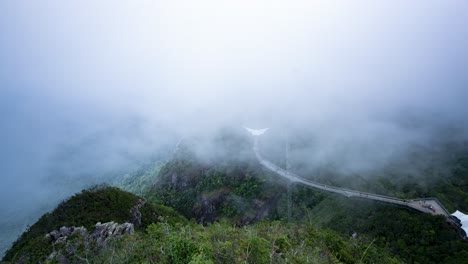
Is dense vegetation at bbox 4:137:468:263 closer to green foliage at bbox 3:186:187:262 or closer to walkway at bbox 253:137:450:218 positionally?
green foliage at bbox 3:186:187:262

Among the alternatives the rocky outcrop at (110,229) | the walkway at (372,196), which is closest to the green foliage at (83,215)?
the rocky outcrop at (110,229)

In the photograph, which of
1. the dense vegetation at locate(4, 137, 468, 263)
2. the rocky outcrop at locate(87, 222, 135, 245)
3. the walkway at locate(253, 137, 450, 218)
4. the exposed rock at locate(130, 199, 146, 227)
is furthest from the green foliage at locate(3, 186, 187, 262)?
the walkway at locate(253, 137, 450, 218)

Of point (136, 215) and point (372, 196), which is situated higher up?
point (136, 215)

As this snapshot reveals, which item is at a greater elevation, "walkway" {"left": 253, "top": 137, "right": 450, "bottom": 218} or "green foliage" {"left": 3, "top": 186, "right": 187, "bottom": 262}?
"green foliage" {"left": 3, "top": 186, "right": 187, "bottom": 262}

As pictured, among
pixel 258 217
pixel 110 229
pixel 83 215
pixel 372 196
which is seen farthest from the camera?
pixel 258 217

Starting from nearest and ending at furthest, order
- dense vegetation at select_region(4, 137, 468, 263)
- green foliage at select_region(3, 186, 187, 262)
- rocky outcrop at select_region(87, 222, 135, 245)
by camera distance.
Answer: dense vegetation at select_region(4, 137, 468, 263) → rocky outcrop at select_region(87, 222, 135, 245) → green foliage at select_region(3, 186, 187, 262)

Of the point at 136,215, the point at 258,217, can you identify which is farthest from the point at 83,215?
the point at 258,217

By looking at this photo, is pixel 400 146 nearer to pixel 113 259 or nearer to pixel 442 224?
pixel 442 224

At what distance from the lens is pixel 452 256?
2527 inches

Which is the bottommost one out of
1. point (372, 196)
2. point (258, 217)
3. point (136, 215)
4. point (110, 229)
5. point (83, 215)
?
point (258, 217)

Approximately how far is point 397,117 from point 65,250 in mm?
150628

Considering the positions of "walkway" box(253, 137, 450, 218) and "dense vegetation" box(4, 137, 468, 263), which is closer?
"dense vegetation" box(4, 137, 468, 263)

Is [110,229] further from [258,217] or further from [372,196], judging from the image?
[372,196]

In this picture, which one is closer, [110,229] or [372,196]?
[110,229]
